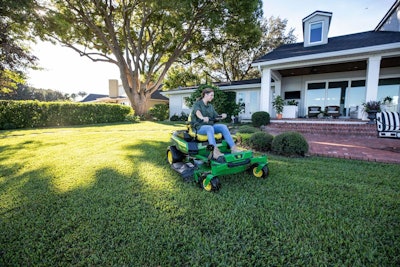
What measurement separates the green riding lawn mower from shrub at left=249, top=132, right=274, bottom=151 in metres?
1.76

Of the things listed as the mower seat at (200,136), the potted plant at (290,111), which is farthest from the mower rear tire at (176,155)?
the potted plant at (290,111)

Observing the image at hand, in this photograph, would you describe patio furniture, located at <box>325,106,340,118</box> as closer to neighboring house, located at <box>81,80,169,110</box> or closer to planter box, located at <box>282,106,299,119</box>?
planter box, located at <box>282,106,299,119</box>

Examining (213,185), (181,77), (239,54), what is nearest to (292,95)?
(239,54)

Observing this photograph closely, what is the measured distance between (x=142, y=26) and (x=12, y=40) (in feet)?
24.9

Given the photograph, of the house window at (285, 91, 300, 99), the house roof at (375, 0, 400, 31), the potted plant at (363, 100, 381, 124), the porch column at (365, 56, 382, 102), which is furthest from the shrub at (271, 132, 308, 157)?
the house roof at (375, 0, 400, 31)

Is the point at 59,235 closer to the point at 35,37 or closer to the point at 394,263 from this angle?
the point at 394,263

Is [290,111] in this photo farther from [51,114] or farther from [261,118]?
[51,114]

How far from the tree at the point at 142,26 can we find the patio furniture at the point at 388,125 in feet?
34.8

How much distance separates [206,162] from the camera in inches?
107

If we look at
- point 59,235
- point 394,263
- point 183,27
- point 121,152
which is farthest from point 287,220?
point 183,27

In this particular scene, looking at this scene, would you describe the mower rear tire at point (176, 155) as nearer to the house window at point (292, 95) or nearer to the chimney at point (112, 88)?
the house window at point (292, 95)

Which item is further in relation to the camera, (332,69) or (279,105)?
(332,69)

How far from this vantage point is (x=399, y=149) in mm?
4438

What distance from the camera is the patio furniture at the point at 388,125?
3.94 m
